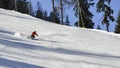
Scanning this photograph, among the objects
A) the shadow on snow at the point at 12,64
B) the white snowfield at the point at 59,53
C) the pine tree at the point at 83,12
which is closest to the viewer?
the shadow on snow at the point at 12,64

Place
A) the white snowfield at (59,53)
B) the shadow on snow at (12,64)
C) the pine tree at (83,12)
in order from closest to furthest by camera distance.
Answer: the shadow on snow at (12,64) < the white snowfield at (59,53) < the pine tree at (83,12)

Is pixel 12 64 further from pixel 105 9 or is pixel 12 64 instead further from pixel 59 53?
pixel 105 9

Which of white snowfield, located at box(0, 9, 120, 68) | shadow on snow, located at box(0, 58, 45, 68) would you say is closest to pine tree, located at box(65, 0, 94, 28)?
white snowfield, located at box(0, 9, 120, 68)

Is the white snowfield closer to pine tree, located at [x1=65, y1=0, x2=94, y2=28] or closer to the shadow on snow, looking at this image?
the shadow on snow

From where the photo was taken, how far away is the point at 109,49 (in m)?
22.6

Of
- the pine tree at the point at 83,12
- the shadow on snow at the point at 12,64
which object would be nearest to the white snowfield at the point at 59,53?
the shadow on snow at the point at 12,64

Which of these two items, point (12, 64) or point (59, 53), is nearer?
point (12, 64)

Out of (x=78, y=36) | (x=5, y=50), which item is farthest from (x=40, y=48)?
(x=78, y=36)

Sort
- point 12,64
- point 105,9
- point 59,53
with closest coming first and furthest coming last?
point 12,64
point 59,53
point 105,9

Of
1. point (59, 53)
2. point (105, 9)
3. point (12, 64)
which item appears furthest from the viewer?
point (105, 9)

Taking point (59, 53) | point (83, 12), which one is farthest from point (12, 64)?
point (83, 12)

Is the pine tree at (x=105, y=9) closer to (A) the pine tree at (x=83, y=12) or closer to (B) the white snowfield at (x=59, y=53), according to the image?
(A) the pine tree at (x=83, y=12)

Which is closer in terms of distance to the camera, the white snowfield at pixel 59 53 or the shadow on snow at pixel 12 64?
the shadow on snow at pixel 12 64

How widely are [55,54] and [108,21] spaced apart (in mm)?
35855
